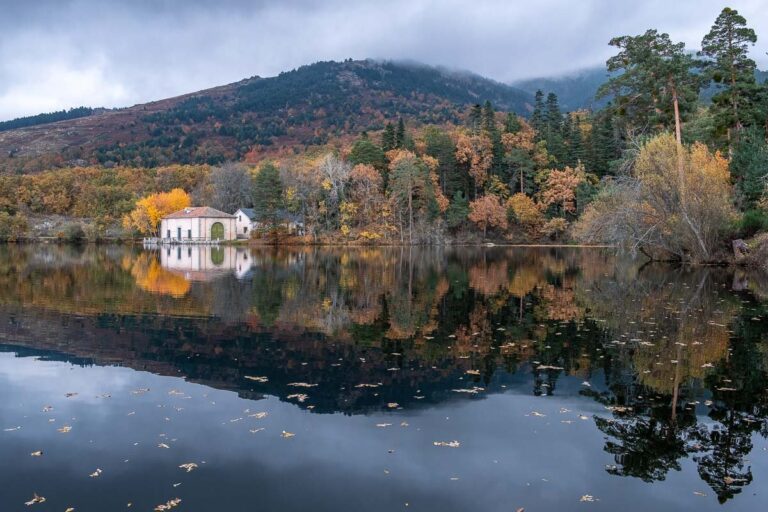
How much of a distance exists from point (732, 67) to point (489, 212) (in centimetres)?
4457

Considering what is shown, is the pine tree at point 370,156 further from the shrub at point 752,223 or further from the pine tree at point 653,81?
the shrub at point 752,223

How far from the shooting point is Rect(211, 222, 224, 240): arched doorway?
310ft

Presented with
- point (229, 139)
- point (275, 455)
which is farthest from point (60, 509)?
point (229, 139)

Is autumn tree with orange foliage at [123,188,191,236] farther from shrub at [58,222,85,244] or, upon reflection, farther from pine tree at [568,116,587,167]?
pine tree at [568,116,587,167]

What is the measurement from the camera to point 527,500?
700 cm

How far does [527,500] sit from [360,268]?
3423 centimetres

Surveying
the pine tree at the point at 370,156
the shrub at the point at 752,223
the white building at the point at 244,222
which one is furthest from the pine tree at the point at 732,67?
the white building at the point at 244,222

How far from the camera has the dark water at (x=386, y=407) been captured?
7309 mm

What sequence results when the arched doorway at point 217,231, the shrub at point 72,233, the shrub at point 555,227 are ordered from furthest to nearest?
1. the shrub at point 72,233
2. the arched doorway at point 217,231
3. the shrub at point 555,227

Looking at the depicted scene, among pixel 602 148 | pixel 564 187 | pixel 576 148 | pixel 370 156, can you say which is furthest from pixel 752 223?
pixel 370 156

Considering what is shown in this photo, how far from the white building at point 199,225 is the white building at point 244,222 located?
0.84 metres

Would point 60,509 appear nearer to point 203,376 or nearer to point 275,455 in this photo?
point 275,455

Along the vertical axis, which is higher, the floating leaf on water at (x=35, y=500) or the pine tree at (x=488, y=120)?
the pine tree at (x=488, y=120)

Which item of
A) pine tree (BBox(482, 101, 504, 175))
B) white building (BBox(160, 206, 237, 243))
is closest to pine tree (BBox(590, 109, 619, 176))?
pine tree (BBox(482, 101, 504, 175))
